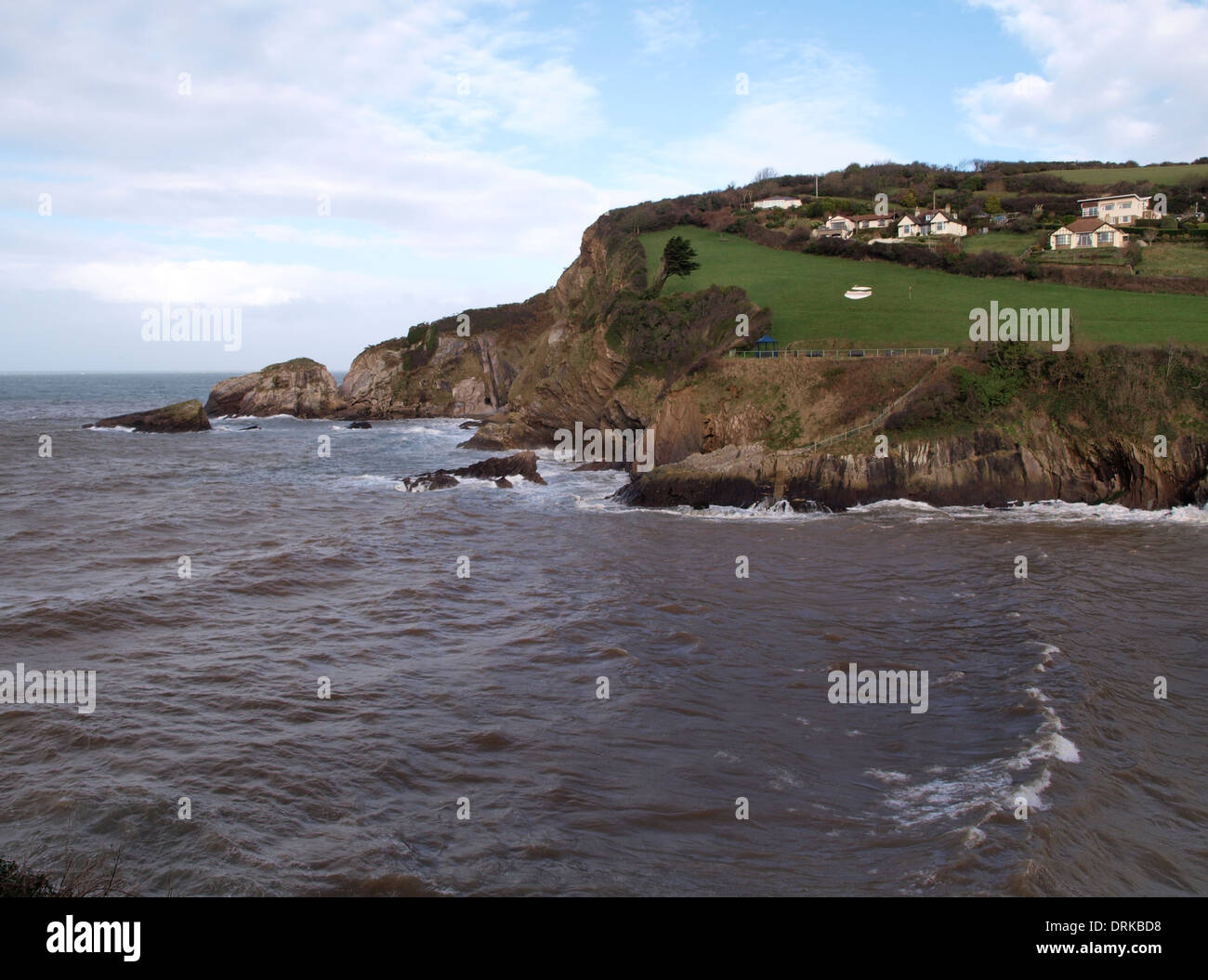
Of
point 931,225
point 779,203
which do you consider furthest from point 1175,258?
point 779,203

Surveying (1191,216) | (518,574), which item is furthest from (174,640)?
(1191,216)

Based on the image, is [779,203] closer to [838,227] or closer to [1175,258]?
[838,227]

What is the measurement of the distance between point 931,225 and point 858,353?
2834cm

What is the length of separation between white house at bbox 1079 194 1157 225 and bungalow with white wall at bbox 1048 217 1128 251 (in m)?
2.91

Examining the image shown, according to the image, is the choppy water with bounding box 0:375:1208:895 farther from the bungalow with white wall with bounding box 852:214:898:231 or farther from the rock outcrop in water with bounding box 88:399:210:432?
the rock outcrop in water with bounding box 88:399:210:432

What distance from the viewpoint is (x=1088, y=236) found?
150 feet

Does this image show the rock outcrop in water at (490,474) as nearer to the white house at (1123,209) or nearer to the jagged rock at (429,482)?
the jagged rock at (429,482)

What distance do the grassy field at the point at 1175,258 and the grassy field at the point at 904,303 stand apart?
4.32 m

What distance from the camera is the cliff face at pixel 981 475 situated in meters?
24.9

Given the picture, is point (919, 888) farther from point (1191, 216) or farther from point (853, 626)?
point (1191, 216)

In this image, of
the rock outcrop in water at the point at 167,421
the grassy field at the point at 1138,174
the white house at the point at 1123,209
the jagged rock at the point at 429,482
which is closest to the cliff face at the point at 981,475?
the jagged rock at the point at 429,482
